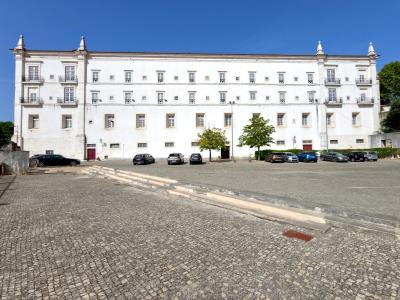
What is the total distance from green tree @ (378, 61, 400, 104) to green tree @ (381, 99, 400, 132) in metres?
7.63

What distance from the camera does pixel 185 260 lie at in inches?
140

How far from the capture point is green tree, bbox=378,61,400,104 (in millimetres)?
46938

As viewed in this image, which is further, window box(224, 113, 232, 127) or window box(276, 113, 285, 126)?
window box(276, 113, 285, 126)

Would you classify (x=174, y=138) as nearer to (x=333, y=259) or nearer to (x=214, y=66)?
(x=214, y=66)

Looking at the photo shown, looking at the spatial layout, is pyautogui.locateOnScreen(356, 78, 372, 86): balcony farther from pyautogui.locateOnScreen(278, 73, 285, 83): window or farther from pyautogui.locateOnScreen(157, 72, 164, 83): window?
pyautogui.locateOnScreen(157, 72, 164, 83): window

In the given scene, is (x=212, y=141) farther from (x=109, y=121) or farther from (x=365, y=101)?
(x=365, y=101)

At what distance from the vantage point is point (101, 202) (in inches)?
304

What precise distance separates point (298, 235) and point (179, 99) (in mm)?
36811

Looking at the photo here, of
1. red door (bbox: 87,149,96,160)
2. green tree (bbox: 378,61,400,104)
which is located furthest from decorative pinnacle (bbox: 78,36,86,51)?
green tree (bbox: 378,61,400,104)

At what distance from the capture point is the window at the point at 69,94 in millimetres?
37438

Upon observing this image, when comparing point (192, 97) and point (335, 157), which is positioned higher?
point (192, 97)

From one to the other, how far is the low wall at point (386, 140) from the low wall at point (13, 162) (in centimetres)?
4824

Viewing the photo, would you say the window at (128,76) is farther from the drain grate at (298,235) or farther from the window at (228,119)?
the drain grate at (298,235)

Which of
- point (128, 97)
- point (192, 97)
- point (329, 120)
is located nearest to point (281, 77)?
point (329, 120)
